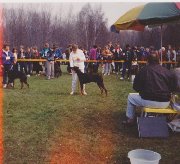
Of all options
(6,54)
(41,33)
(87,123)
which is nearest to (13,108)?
(87,123)

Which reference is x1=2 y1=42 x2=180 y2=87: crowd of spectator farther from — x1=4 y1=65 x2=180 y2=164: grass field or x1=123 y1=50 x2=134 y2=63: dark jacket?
Result: x1=4 y1=65 x2=180 y2=164: grass field

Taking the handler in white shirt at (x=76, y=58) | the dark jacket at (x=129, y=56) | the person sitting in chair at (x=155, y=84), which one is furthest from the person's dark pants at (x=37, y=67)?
the person sitting in chair at (x=155, y=84)

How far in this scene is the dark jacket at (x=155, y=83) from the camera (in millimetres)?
7547

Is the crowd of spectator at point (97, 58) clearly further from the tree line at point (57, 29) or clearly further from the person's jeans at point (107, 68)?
the tree line at point (57, 29)

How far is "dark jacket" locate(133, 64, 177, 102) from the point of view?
24.8ft

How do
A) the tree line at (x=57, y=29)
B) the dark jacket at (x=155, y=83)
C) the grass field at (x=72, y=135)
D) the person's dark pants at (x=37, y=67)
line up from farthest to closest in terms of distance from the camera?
1. the tree line at (x=57, y=29)
2. the person's dark pants at (x=37, y=67)
3. the dark jacket at (x=155, y=83)
4. the grass field at (x=72, y=135)

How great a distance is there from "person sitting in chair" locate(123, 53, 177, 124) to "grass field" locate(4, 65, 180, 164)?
74 cm

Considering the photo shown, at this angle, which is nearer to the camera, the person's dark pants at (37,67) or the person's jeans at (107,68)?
the person's jeans at (107,68)

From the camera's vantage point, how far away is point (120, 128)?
8047 mm

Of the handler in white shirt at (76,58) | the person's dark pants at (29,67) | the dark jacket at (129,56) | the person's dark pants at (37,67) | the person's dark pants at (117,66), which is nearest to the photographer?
the handler in white shirt at (76,58)

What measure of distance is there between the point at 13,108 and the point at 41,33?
146ft

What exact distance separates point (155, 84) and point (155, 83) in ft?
0.07

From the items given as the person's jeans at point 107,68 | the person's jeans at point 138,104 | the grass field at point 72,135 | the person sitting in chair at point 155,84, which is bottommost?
the grass field at point 72,135

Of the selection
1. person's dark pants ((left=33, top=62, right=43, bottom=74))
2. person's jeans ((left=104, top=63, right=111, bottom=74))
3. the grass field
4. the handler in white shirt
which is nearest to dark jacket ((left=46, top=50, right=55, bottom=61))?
person's dark pants ((left=33, top=62, right=43, bottom=74))
